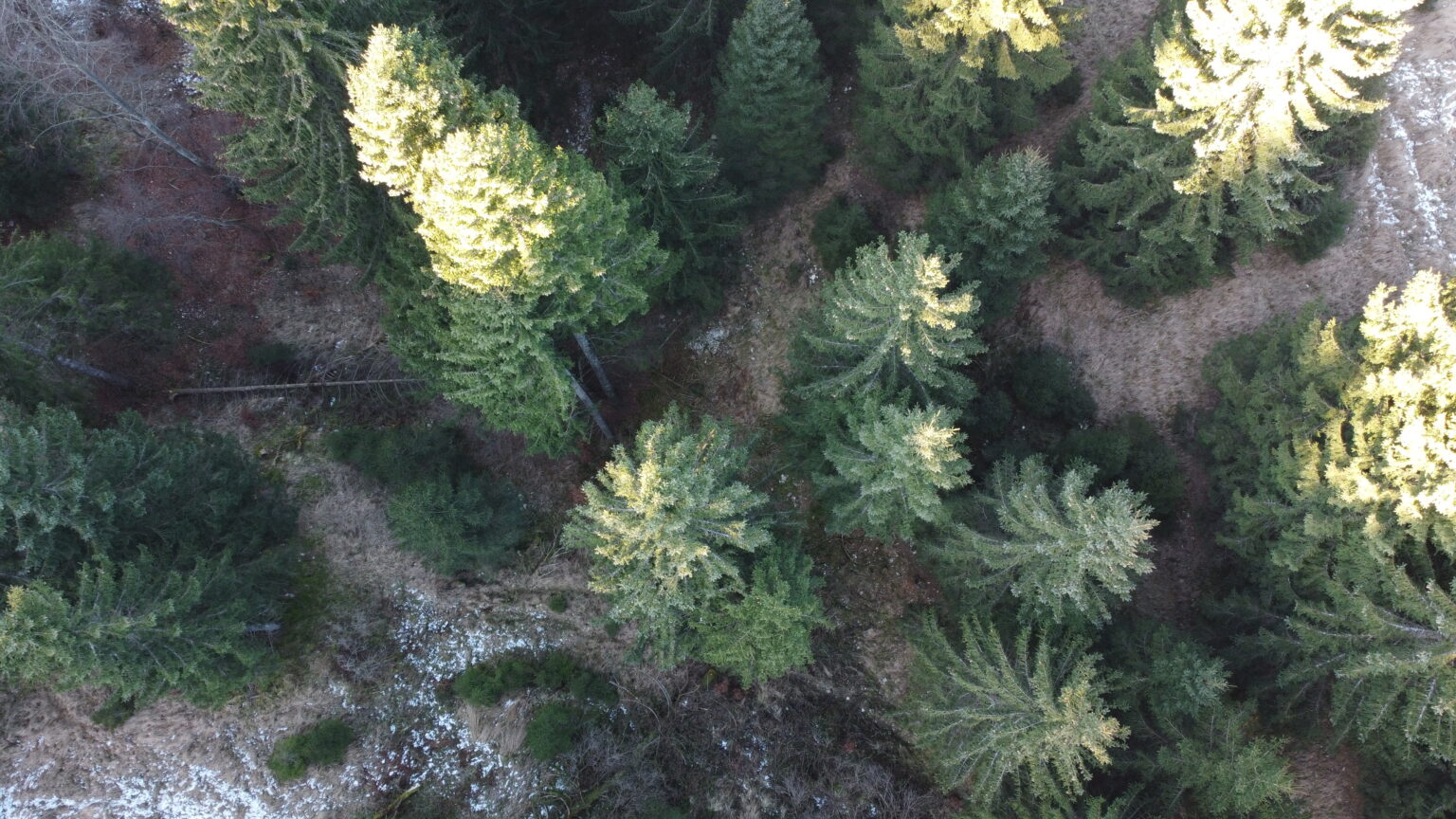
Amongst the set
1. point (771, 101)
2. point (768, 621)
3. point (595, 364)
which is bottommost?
point (595, 364)

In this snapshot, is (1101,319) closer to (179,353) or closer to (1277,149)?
(1277,149)

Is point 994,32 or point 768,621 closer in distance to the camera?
point 768,621

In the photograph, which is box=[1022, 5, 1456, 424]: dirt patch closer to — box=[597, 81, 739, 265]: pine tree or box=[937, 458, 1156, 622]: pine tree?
box=[937, 458, 1156, 622]: pine tree

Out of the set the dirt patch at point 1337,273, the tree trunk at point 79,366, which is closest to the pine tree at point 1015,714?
the dirt patch at point 1337,273

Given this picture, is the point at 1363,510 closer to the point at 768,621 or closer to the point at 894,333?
the point at 894,333

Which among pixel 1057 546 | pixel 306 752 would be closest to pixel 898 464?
pixel 1057 546

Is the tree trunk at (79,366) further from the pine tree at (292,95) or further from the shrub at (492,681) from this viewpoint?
the shrub at (492,681)

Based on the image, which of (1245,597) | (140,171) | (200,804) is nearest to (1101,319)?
(1245,597)
